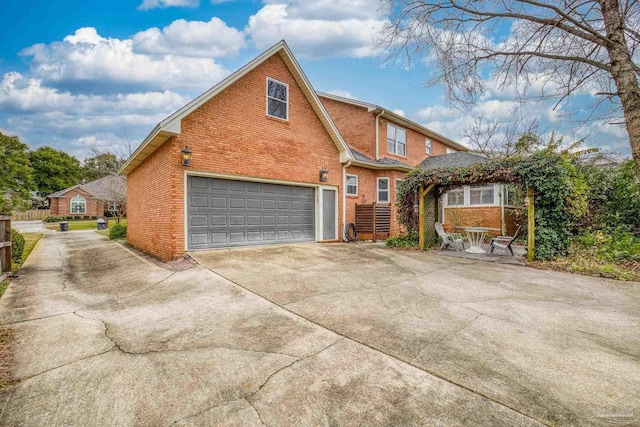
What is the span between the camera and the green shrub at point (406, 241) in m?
10.8

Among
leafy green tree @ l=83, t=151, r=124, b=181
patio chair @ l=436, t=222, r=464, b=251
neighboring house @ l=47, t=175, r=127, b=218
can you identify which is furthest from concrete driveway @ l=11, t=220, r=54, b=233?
patio chair @ l=436, t=222, r=464, b=251

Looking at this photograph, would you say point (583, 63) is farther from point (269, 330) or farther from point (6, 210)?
point (6, 210)

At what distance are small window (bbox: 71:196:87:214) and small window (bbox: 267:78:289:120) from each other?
40081 mm

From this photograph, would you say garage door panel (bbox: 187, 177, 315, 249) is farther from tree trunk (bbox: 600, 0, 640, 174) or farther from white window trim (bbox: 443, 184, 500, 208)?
tree trunk (bbox: 600, 0, 640, 174)

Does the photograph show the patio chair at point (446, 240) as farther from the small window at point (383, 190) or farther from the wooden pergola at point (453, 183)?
the small window at point (383, 190)

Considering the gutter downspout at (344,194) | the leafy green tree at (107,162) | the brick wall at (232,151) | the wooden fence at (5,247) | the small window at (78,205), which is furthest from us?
the small window at (78,205)

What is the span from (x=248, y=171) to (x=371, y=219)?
6.23 m

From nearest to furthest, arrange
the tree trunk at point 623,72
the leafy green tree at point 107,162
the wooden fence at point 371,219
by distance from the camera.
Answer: the tree trunk at point 623,72
the wooden fence at point 371,219
the leafy green tree at point 107,162

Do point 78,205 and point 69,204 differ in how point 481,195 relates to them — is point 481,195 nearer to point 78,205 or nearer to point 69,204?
point 78,205

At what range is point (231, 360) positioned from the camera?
8.92ft

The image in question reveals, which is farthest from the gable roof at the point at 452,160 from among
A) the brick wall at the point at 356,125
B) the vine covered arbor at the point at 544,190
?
the vine covered arbor at the point at 544,190

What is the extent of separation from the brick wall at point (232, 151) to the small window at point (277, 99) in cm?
17

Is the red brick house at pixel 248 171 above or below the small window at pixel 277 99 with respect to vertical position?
below

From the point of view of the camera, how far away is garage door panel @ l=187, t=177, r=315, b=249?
324 inches
